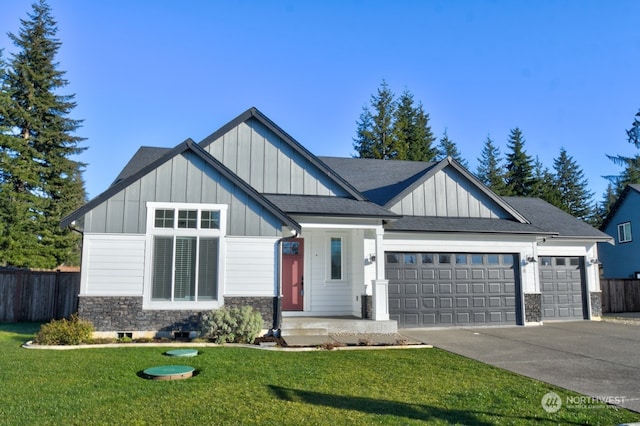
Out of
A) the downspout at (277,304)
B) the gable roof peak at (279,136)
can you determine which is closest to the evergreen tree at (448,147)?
the gable roof peak at (279,136)

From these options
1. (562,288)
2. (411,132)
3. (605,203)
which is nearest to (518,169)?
(411,132)

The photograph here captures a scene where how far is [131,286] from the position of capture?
35.4ft

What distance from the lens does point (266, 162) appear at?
13.7m

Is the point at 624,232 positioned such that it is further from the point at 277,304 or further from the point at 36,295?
the point at 36,295

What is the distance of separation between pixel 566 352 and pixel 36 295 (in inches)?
620

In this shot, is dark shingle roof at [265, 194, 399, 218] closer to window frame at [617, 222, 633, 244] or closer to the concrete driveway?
the concrete driveway

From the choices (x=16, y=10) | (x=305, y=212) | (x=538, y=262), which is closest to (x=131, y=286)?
(x=305, y=212)

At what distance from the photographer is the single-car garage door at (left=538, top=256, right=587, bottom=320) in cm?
1595

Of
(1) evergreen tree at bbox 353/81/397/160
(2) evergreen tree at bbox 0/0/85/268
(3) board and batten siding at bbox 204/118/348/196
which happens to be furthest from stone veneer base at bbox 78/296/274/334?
(1) evergreen tree at bbox 353/81/397/160

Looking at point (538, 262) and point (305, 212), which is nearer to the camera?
point (305, 212)

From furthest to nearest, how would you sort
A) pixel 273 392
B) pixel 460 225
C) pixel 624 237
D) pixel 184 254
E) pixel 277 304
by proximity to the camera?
pixel 624 237
pixel 460 225
pixel 277 304
pixel 184 254
pixel 273 392

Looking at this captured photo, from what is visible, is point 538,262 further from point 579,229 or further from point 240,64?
point 240,64

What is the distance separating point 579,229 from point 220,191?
44.9 feet

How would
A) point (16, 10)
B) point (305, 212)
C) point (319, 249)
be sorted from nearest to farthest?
point (305, 212) < point (319, 249) < point (16, 10)
